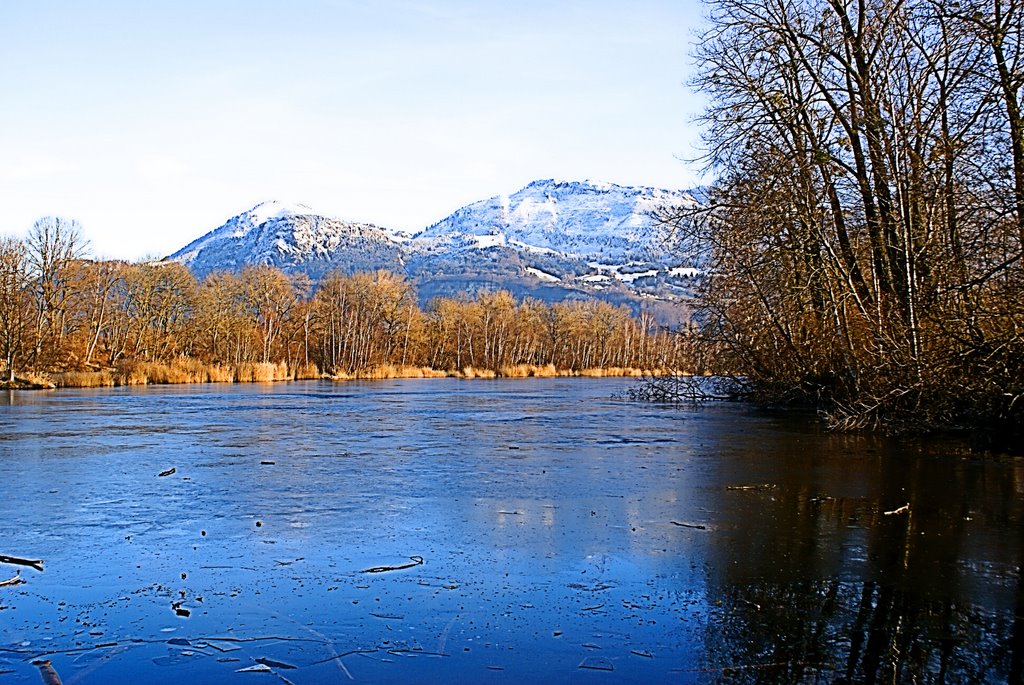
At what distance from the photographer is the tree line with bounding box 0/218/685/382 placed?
155 ft

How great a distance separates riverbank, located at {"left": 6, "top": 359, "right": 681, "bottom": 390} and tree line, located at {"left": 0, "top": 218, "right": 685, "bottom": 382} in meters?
0.20

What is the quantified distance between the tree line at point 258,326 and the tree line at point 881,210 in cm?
1060

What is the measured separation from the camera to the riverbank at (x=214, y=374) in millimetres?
41562

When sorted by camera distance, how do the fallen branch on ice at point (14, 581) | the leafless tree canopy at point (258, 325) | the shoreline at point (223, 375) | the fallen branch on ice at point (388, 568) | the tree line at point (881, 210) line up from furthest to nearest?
the leafless tree canopy at point (258, 325) → the shoreline at point (223, 375) → the tree line at point (881, 210) → the fallen branch on ice at point (388, 568) → the fallen branch on ice at point (14, 581)

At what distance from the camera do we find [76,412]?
80.9 feet

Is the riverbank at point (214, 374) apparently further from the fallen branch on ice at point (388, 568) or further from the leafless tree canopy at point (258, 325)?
the fallen branch on ice at point (388, 568)

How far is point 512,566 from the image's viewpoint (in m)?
7.29

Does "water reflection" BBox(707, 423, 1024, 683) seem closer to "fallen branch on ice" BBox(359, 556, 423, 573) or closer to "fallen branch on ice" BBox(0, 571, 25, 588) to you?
"fallen branch on ice" BBox(359, 556, 423, 573)

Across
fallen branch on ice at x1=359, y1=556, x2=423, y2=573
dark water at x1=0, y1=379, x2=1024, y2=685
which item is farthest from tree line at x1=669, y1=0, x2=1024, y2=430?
fallen branch on ice at x1=359, y1=556, x2=423, y2=573

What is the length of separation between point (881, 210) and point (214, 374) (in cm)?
3760

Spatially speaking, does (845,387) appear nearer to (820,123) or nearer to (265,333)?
(820,123)

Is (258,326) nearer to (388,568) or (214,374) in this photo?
(214,374)

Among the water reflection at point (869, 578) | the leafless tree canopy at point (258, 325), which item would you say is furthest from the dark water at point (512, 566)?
the leafless tree canopy at point (258, 325)

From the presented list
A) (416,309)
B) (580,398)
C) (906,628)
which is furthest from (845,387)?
(416,309)
